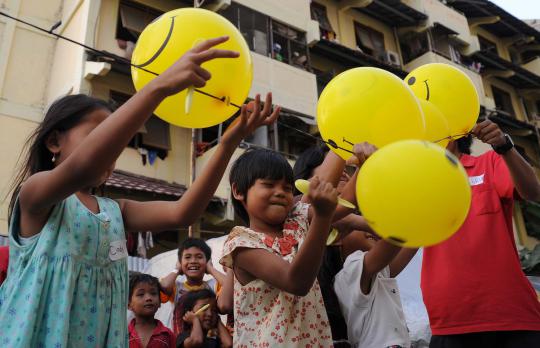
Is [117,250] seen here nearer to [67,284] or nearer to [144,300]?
[67,284]

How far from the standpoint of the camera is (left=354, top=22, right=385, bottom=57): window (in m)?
15.6

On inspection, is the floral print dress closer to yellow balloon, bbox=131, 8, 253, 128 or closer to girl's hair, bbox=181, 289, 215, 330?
yellow balloon, bbox=131, 8, 253, 128

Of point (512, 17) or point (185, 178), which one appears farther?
point (512, 17)

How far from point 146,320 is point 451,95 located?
2683 millimetres

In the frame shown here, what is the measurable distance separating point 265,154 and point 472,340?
1.24 metres

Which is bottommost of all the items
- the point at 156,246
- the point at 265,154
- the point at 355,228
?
the point at 355,228

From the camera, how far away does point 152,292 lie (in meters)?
3.75

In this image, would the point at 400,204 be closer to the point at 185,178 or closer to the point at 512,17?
the point at 185,178

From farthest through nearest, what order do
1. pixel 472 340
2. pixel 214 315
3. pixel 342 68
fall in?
pixel 342 68, pixel 214 315, pixel 472 340

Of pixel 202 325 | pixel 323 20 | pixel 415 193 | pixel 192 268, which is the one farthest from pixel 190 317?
pixel 323 20

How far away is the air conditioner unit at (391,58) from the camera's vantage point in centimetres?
1560

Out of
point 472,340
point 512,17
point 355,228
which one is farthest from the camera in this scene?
point 512,17

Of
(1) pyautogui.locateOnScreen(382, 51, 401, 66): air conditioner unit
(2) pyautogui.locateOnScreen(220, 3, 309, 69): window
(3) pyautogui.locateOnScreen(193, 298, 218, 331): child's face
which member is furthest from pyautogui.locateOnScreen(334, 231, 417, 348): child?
(1) pyautogui.locateOnScreen(382, 51, 401, 66): air conditioner unit

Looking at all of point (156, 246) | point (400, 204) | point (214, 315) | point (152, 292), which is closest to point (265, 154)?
point (400, 204)
